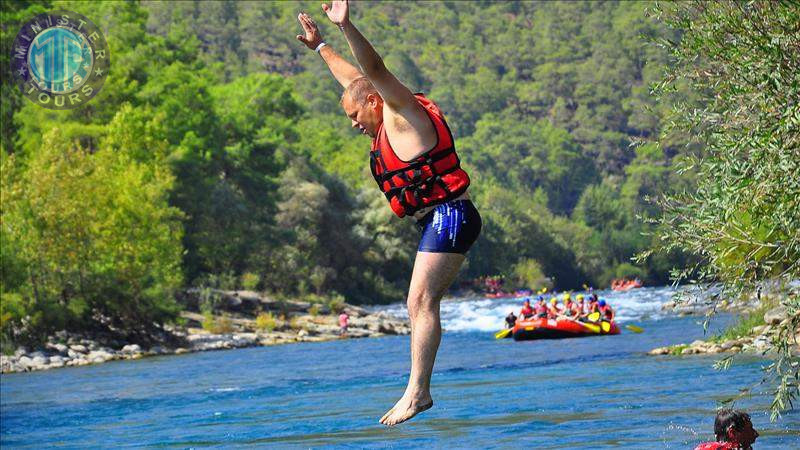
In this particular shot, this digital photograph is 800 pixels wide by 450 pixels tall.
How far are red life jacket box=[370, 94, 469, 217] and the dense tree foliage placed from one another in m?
5.21

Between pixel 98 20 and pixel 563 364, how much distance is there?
45105 mm

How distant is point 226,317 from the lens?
160 ft

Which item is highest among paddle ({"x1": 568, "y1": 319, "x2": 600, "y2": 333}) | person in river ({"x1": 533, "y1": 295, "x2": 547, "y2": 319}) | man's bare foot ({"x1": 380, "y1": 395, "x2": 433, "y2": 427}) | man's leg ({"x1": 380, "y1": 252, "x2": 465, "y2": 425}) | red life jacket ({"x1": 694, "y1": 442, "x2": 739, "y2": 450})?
man's leg ({"x1": 380, "y1": 252, "x2": 465, "y2": 425})

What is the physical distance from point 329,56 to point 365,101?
44cm

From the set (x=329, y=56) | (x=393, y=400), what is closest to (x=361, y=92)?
(x=329, y=56)

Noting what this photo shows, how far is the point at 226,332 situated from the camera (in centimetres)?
4656

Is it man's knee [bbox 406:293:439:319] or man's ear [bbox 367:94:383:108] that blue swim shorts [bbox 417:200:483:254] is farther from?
man's ear [bbox 367:94:383:108]

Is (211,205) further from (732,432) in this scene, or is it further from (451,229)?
(451,229)

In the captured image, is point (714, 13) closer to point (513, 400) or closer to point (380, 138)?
point (380, 138)

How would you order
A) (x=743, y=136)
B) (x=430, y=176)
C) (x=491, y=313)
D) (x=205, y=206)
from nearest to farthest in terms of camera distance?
(x=430, y=176) → (x=743, y=136) → (x=491, y=313) → (x=205, y=206)

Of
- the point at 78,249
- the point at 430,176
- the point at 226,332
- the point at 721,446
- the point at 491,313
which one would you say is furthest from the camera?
the point at 491,313

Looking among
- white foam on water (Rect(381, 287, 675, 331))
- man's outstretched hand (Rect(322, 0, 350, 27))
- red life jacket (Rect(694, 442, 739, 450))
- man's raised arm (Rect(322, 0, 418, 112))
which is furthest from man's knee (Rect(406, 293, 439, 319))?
white foam on water (Rect(381, 287, 675, 331))

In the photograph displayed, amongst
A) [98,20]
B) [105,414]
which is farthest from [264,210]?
[105,414]

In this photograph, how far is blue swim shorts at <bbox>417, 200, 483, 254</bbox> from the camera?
5965 mm
